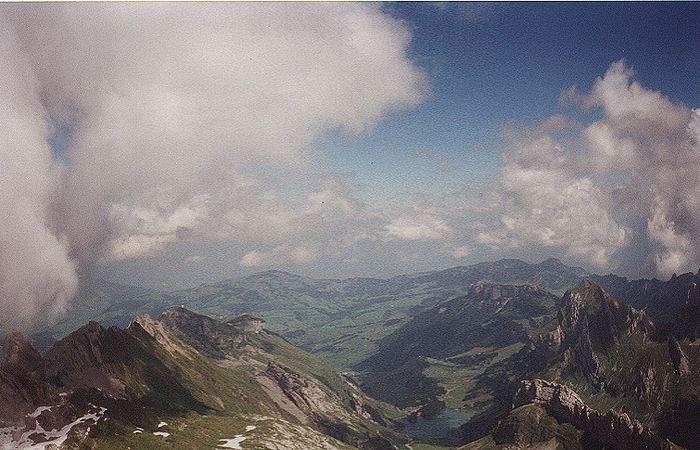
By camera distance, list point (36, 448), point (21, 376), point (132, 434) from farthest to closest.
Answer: point (132, 434) → point (21, 376) → point (36, 448)

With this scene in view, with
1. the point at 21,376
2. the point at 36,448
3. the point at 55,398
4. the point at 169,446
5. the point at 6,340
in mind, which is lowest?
the point at 169,446

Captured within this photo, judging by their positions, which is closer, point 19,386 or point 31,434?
point 31,434

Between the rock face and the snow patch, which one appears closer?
the snow patch

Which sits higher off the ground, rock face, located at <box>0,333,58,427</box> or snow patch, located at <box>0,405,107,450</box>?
rock face, located at <box>0,333,58,427</box>

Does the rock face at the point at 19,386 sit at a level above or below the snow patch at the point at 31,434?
above

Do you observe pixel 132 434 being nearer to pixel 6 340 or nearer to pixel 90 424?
pixel 90 424

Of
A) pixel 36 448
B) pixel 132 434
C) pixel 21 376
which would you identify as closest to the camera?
pixel 36 448

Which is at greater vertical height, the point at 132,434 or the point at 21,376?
the point at 21,376

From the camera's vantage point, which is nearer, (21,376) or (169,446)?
(21,376)

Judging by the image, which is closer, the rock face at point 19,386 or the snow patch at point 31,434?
the snow patch at point 31,434

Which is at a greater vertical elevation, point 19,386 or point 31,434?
point 19,386

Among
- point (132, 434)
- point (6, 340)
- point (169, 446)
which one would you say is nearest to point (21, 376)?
point (6, 340)
